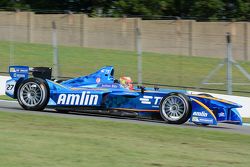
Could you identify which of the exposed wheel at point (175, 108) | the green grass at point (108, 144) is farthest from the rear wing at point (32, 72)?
the exposed wheel at point (175, 108)

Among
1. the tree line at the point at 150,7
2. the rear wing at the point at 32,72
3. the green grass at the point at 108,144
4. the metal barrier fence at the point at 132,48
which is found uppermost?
the tree line at the point at 150,7

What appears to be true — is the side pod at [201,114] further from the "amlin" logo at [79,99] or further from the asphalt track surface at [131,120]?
the "amlin" logo at [79,99]

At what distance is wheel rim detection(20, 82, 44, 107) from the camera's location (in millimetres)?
12724

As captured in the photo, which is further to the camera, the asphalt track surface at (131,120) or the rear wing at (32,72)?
the rear wing at (32,72)

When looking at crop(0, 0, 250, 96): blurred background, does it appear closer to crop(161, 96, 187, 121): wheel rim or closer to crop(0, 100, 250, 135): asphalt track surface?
crop(0, 100, 250, 135): asphalt track surface

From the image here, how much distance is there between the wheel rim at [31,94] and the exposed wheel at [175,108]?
2566 mm

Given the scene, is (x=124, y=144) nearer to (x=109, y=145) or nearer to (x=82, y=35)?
(x=109, y=145)

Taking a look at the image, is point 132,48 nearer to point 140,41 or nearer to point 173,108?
point 140,41

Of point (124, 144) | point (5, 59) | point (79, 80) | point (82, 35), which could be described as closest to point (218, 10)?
point (82, 35)

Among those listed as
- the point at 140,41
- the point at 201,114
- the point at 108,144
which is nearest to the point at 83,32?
the point at 140,41

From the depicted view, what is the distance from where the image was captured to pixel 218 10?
4391 centimetres

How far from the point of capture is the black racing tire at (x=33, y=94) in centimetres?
1265

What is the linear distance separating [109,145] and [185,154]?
3.50ft

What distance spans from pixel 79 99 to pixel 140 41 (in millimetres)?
4362
